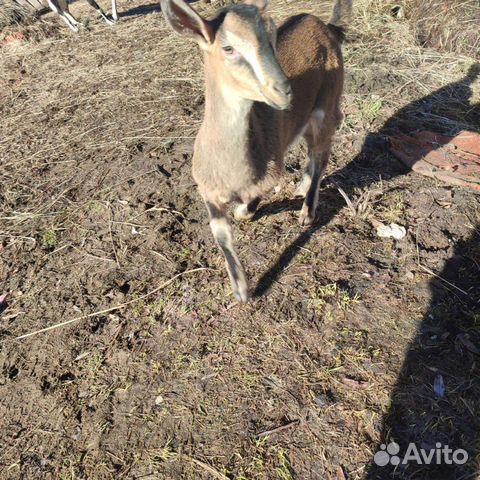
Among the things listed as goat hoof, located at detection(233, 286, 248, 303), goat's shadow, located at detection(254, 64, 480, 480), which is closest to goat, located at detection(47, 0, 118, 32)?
goat's shadow, located at detection(254, 64, 480, 480)

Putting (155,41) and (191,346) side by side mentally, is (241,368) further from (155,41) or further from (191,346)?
(155,41)

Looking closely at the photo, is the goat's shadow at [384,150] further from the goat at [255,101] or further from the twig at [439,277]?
the twig at [439,277]

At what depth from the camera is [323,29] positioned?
3729mm

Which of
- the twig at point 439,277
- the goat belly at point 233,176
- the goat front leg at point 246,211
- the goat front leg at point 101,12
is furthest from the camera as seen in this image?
the goat front leg at point 101,12

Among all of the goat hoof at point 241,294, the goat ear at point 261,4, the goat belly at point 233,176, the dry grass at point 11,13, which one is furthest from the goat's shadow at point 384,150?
the dry grass at point 11,13

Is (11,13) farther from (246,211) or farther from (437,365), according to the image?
(437,365)

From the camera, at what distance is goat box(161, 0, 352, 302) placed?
7.30 feet

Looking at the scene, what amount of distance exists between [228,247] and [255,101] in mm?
1035

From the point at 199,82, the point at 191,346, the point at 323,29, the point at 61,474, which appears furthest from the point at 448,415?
the point at 199,82

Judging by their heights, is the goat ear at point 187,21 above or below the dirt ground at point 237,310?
above

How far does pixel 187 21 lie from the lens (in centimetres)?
231

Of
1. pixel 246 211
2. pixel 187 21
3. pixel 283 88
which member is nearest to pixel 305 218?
pixel 246 211

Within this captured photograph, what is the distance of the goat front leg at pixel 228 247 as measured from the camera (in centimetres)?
318

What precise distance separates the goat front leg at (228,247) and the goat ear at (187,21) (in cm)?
115
